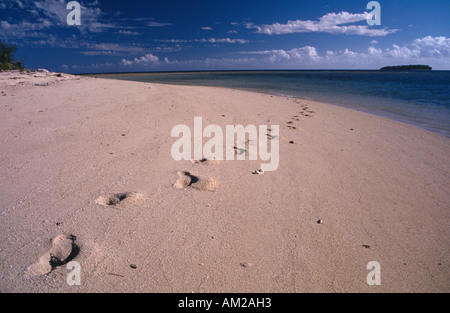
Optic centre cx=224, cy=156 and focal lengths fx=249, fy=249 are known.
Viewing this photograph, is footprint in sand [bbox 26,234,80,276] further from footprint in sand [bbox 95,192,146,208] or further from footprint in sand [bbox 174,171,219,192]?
footprint in sand [bbox 174,171,219,192]

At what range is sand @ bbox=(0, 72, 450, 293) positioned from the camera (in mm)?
1473

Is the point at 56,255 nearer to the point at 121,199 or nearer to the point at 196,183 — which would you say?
the point at 121,199

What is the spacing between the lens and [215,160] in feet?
9.68

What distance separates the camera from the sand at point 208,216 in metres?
1.47

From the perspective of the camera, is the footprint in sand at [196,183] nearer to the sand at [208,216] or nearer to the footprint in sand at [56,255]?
the sand at [208,216]

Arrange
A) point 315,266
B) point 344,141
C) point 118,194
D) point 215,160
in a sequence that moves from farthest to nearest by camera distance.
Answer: point 344,141, point 215,160, point 118,194, point 315,266

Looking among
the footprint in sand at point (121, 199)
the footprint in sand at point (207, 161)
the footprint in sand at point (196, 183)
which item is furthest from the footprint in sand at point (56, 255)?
the footprint in sand at point (207, 161)

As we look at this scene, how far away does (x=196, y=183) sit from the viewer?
2438 millimetres

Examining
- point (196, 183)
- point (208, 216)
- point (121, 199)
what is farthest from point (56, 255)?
point (196, 183)

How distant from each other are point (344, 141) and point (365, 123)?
1.95m

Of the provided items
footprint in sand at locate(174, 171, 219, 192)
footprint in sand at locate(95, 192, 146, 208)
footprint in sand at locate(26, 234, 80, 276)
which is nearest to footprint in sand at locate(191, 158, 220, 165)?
footprint in sand at locate(174, 171, 219, 192)
